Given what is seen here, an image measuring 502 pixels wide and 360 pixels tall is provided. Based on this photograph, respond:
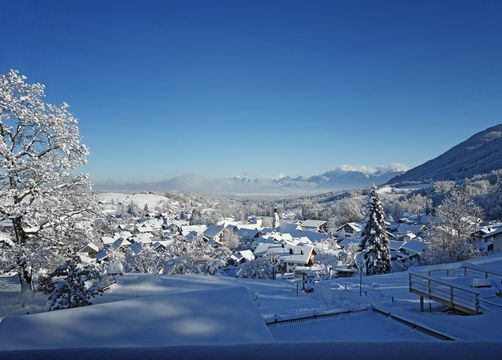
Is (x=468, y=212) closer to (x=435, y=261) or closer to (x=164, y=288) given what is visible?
(x=435, y=261)

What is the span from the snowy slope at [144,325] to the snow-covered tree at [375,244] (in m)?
25.9

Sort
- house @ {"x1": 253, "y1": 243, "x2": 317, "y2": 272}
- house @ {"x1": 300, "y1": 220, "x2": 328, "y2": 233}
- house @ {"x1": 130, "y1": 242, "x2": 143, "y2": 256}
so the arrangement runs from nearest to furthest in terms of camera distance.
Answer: house @ {"x1": 130, "y1": 242, "x2": 143, "y2": 256} < house @ {"x1": 253, "y1": 243, "x2": 317, "y2": 272} < house @ {"x1": 300, "y1": 220, "x2": 328, "y2": 233}

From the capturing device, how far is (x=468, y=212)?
27.7 meters

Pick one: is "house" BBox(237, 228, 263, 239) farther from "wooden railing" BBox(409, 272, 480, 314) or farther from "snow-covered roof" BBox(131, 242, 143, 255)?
"wooden railing" BBox(409, 272, 480, 314)

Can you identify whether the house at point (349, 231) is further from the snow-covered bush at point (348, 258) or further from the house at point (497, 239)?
the house at point (497, 239)

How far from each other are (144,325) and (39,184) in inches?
318

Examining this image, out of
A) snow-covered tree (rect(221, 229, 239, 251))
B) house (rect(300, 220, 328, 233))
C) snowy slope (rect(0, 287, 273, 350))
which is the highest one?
snowy slope (rect(0, 287, 273, 350))

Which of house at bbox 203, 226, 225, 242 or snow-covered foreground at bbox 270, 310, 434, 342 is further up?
snow-covered foreground at bbox 270, 310, 434, 342

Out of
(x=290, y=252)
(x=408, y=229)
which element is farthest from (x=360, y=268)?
(x=408, y=229)

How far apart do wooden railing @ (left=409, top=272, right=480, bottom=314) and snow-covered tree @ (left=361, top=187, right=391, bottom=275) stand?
1888 centimetres

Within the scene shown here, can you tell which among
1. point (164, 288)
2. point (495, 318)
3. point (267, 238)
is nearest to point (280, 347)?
point (495, 318)

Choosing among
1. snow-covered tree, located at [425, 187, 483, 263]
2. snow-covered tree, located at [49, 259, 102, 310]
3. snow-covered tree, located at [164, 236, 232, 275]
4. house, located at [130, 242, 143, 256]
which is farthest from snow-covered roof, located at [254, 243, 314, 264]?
snow-covered tree, located at [49, 259, 102, 310]

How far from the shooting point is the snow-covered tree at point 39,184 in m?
Result: 9.91

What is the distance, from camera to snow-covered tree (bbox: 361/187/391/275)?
28.5 meters
